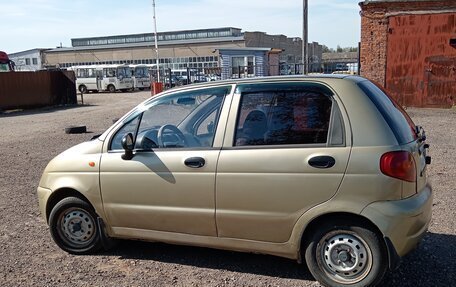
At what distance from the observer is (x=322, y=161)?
3447mm

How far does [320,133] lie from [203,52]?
219 ft

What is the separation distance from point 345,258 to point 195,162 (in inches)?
57.0

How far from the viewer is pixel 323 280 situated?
3625 mm

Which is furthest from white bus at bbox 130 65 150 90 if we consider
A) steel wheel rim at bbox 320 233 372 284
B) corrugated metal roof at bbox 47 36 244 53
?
steel wheel rim at bbox 320 233 372 284

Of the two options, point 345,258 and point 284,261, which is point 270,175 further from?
point 284,261

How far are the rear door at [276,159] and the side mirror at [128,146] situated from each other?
889 millimetres

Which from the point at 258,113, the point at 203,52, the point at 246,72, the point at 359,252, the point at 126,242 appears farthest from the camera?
the point at 203,52

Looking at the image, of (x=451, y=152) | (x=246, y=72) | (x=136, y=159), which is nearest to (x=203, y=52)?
(x=246, y=72)

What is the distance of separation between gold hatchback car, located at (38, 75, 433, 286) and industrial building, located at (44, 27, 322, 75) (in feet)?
202

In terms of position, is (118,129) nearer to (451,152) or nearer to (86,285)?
(86,285)

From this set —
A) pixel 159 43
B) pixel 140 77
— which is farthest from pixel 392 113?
pixel 159 43

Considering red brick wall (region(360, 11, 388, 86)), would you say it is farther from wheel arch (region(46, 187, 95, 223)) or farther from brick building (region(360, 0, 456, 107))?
wheel arch (region(46, 187, 95, 223))

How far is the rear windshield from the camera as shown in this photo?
348cm

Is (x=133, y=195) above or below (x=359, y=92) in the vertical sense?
below
